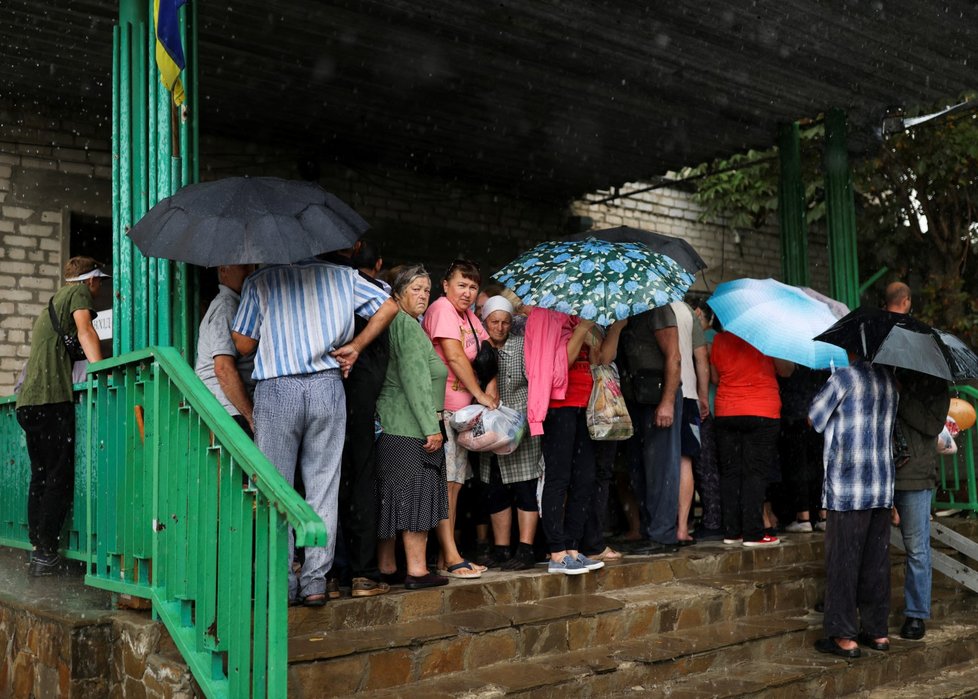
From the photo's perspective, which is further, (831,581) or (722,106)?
(722,106)

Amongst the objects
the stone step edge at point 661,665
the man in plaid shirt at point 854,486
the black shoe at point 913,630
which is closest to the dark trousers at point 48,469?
the stone step edge at point 661,665

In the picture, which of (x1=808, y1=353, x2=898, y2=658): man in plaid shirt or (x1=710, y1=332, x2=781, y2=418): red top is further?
(x1=710, y1=332, x2=781, y2=418): red top

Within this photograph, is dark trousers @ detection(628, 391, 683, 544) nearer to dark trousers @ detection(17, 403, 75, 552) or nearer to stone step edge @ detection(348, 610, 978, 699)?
stone step edge @ detection(348, 610, 978, 699)

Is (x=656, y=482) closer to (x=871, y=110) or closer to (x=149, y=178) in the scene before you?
(x=149, y=178)

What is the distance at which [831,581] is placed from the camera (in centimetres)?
554

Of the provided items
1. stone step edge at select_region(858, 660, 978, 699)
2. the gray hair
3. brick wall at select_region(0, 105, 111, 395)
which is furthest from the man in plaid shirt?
brick wall at select_region(0, 105, 111, 395)

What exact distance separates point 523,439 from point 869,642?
7.36ft

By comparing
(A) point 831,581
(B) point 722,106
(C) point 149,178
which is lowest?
(A) point 831,581

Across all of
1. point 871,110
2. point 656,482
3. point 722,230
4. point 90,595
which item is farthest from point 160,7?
point 722,230

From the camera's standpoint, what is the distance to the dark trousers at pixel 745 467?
21.2 ft

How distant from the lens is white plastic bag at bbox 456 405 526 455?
5.39 meters

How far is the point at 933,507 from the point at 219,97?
6589 mm

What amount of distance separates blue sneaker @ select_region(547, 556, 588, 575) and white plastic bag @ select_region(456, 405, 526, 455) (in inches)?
25.5

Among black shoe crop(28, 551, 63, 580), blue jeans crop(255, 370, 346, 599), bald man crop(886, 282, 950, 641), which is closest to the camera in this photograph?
blue jeans crop(255, 370, 346, 599)
